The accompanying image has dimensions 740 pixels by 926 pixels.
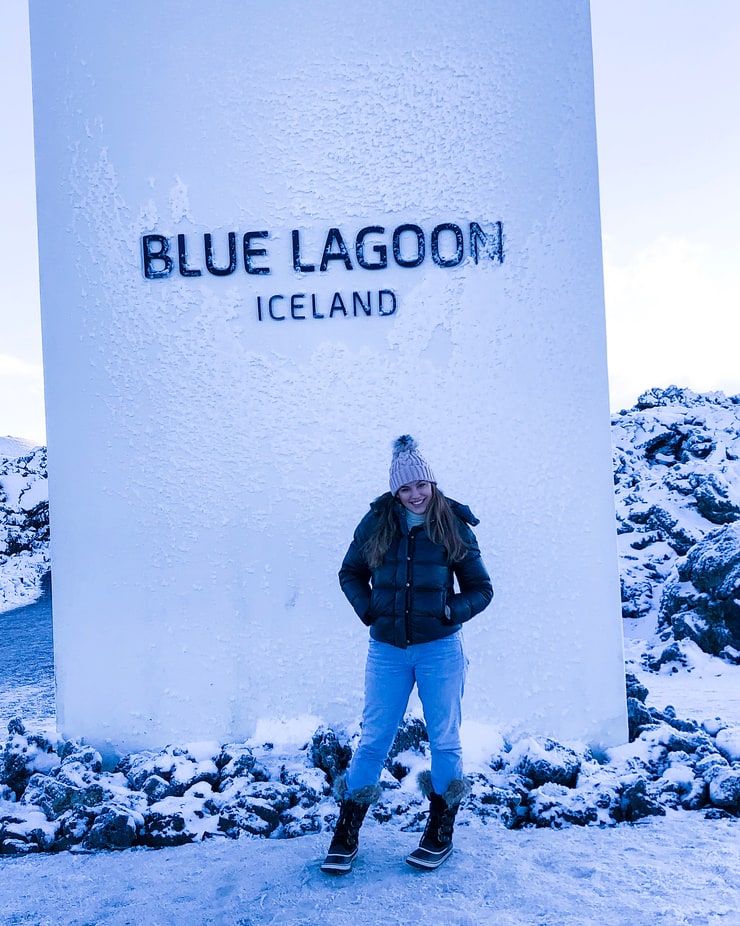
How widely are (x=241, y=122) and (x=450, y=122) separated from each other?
1.03m

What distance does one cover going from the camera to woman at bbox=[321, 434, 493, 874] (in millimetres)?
2879

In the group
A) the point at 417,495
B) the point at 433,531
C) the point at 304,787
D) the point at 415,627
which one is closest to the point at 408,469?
the point at 417,495

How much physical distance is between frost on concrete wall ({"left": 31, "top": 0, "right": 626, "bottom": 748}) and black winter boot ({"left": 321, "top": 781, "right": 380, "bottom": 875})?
0.95 m

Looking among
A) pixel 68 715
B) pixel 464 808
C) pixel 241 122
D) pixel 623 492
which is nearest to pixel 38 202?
pixel 241 122

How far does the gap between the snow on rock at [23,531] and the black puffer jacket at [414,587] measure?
717 cm

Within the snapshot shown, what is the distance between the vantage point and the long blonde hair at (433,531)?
2906mm

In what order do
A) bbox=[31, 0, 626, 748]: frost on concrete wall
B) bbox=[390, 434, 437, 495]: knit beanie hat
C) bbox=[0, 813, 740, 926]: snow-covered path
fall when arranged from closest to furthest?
bbox=[0, 813, 740, 926]: snow-covered path < bbox=[390, 434, 437, 495]: knit beanie hat < bbox=[31, 0, 626, 748]: frost on concrete wall

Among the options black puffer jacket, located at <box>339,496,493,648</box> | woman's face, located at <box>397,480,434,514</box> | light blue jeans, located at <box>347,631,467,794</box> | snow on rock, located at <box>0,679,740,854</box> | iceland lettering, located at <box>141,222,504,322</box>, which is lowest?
snow on rock, located at <box>0,679,740,854</box>

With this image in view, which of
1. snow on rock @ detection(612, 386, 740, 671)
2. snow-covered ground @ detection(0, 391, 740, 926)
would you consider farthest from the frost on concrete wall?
snow on rock @ detection(612, 386, 740, 671)

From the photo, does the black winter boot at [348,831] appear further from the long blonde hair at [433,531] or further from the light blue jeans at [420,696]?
the long blonde hair at [433,531]

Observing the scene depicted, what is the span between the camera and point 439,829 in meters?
2.96

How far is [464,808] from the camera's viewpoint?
3422 millimetres

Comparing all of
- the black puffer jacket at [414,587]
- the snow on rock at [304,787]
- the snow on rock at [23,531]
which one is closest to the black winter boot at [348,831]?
the snow on rock at [304,787]

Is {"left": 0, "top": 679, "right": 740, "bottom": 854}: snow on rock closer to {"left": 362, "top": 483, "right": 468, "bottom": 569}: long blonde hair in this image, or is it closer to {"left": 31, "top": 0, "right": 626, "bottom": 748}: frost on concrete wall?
{"left": 31, "top": 0, "right": 626, "bottom": 748}: frost on concrete wall
